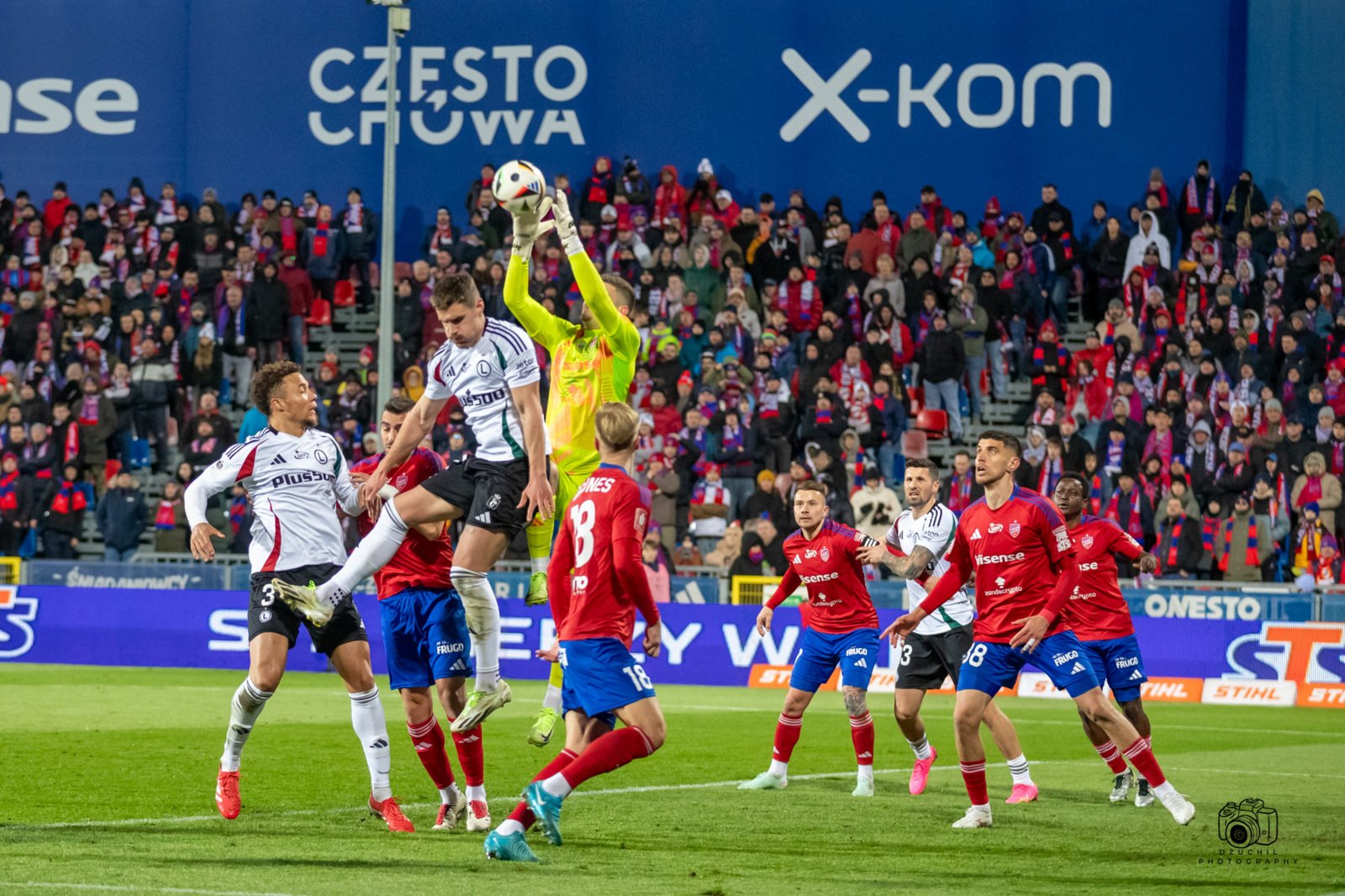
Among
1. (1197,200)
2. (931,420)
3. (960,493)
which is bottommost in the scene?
(960,493)

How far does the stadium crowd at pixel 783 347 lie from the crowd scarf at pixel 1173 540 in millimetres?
44

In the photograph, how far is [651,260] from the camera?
2869cm

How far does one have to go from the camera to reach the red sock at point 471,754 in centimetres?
1011

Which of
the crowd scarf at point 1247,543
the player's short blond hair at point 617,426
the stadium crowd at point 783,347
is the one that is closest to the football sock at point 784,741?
Answer: the player's short blond hair at point 617,426

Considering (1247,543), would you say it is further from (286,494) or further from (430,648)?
(286,494)

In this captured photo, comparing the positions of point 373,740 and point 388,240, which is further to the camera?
point 388,240

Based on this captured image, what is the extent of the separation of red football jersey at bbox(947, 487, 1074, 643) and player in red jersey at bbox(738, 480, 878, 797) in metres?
2.01

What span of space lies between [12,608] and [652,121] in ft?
46.3

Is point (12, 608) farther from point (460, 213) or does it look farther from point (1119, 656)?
point (1119, 656)

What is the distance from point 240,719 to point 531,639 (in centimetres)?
1232

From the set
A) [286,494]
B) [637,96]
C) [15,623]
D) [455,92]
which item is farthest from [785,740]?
[455,92]

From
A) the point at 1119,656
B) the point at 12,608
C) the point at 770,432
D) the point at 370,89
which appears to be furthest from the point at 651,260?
the point at 1119,656

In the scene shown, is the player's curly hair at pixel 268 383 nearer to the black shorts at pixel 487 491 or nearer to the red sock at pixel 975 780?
the black shorts at pixel 487 491

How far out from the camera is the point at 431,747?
1024cm
